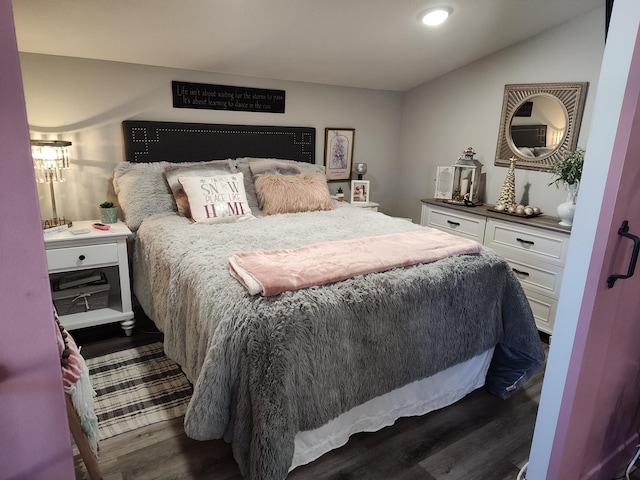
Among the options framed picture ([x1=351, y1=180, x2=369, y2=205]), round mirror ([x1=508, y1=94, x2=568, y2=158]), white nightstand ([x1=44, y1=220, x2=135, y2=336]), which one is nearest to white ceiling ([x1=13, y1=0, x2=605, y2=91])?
round mirror ([x1=508, y1=94, x2=568, y2=158])

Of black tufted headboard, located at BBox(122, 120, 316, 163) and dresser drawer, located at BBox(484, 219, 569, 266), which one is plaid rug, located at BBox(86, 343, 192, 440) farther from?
dresser drawer, located at BBox(484, 219, 569, 266)

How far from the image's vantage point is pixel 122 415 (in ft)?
6.27

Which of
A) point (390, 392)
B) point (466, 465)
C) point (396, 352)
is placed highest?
point (396, 352)

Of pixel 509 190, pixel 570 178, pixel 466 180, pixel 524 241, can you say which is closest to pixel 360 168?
pixel 466 180

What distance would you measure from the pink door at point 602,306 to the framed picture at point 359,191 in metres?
2.53

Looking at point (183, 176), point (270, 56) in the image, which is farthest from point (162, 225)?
point (270, 56)

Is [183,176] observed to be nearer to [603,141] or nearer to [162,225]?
[162,225]

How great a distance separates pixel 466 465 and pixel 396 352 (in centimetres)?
53

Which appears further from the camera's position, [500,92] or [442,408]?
[500,92]

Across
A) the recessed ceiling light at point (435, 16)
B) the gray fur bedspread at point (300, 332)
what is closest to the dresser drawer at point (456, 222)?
the gray fur bedspread at point (300, 332)

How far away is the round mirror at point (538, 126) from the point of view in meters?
3.04

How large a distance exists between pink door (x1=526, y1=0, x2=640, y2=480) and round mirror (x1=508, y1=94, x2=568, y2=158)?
1942 mm

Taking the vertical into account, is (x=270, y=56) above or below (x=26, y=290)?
Result: above

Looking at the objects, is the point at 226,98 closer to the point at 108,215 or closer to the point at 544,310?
the point at 108,215
